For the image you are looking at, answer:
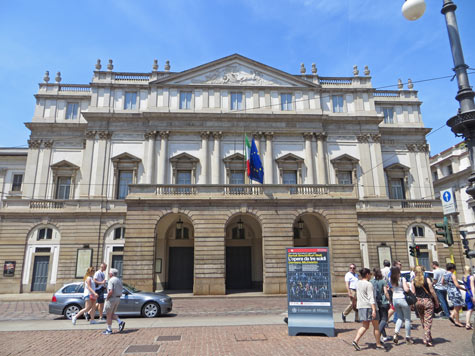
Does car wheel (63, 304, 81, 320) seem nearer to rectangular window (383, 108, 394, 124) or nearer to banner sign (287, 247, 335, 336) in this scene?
banner sign (287, 247, 335, 336)

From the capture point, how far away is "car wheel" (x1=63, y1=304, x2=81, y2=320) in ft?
45.5

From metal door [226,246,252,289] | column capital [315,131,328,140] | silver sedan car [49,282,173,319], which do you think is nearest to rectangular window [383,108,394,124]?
column capital [315,131,328,140]

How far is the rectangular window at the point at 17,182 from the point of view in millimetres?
35922

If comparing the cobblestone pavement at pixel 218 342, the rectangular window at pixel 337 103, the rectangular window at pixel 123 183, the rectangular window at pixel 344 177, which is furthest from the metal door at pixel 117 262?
the rectangular window at pixel 337 103

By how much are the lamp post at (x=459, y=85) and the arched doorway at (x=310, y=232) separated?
1780cm

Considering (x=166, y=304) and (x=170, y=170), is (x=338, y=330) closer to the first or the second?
(x=166, y=304)

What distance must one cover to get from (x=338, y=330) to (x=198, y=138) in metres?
23.8

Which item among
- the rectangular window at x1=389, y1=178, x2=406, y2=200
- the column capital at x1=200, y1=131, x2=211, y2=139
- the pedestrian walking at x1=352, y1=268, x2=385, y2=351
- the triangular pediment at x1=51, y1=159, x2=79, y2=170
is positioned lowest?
the pedestrian walking at x1=352, y1=268, x2=385, y2=351

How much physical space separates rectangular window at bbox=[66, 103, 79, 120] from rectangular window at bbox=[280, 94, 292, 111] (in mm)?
20112

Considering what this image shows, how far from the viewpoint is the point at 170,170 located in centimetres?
3106

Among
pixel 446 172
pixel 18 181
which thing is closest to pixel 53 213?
pixel 18 181

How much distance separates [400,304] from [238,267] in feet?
67.2

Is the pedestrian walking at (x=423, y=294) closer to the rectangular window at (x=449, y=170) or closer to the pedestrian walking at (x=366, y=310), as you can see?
the pedestrian walking at (x=366, y=310)

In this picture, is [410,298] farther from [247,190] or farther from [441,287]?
[247,190]
